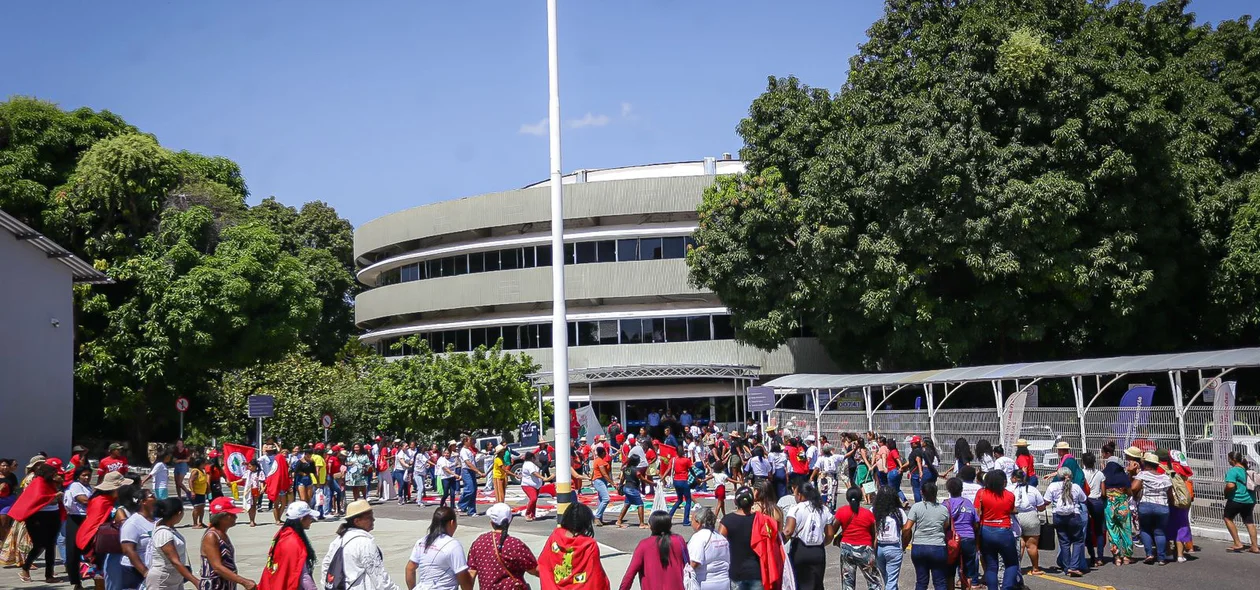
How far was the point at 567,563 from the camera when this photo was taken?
7977 mm

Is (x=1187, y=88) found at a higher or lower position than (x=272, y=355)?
higher

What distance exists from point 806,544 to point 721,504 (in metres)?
8.41

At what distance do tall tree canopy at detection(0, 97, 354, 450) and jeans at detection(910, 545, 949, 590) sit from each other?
28.4 metres

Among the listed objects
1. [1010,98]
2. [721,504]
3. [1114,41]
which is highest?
[1114,41]

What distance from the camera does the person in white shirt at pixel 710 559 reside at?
27.6ft

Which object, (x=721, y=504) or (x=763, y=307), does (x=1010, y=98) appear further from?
(x=721, y=504)

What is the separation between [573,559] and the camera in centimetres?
796

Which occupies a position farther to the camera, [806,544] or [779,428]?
[779,428]

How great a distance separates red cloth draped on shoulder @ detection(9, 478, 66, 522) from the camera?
1339 centimetres

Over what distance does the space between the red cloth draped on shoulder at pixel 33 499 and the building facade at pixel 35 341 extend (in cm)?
1724

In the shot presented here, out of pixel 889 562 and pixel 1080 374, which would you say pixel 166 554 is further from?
pixel 1080 374

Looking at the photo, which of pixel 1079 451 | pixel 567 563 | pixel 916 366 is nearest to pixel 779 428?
pixel 916 366

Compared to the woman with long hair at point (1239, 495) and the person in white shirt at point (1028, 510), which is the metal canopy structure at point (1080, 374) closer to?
the woman with long hair at point (1239, 495)

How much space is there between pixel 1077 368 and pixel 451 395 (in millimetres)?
18911
